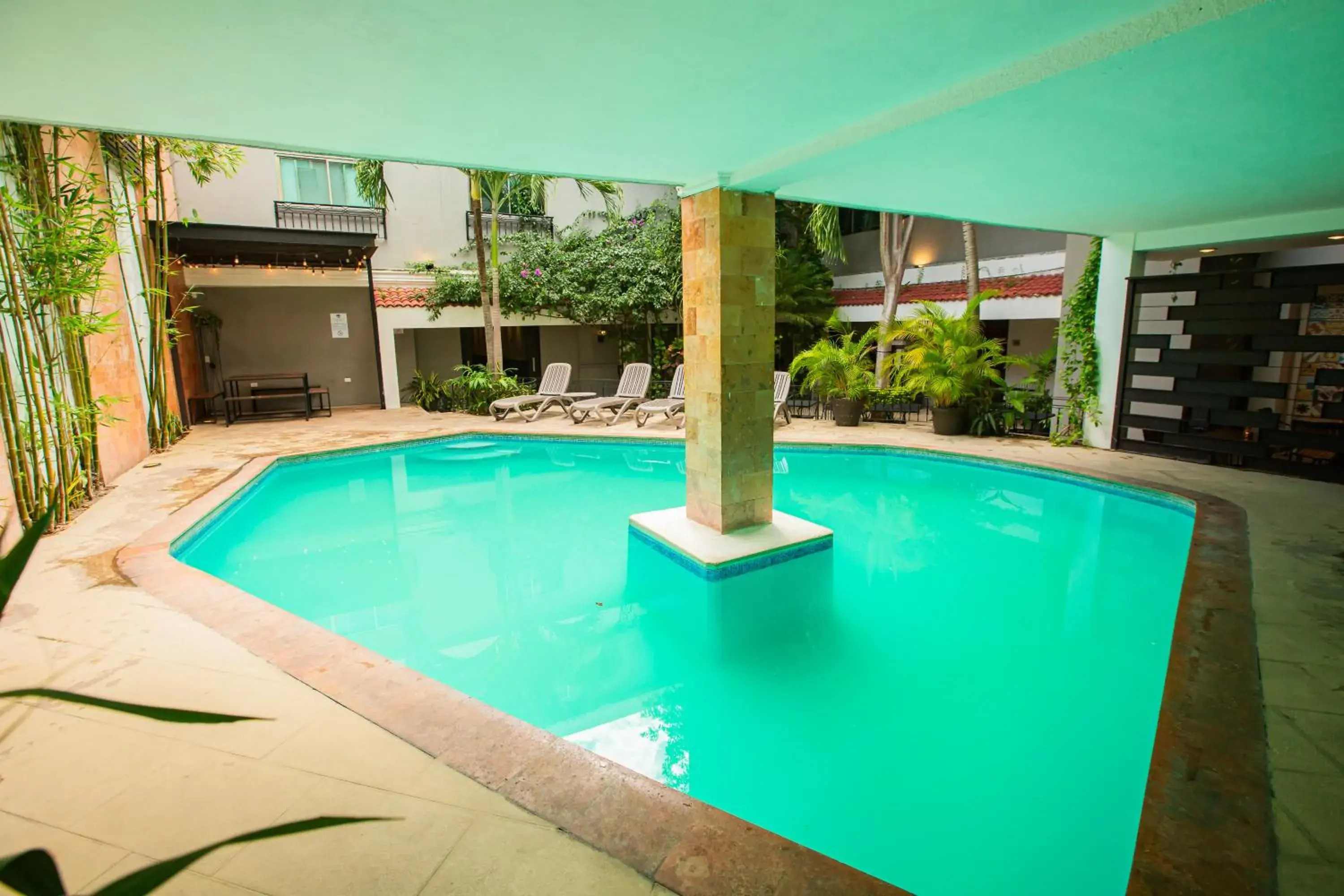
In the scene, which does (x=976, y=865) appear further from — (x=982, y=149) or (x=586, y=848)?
(x=982, y=149)

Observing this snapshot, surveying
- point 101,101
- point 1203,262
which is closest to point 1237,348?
point 1203,262

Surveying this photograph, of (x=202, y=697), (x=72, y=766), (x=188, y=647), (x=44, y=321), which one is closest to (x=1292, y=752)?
(x=202, y=697)

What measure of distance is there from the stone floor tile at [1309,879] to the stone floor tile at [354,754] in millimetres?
2869

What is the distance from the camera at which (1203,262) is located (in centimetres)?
927

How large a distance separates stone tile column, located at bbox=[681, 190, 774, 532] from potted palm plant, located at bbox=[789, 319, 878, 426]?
597cm

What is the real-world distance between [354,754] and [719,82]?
11.5ft

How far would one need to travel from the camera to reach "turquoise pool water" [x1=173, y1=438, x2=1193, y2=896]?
3035 mm

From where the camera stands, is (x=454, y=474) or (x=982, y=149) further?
(x=454, y=474)

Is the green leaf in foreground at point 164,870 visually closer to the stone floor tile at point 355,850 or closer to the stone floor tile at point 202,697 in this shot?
the stone floor tile at point 355,850

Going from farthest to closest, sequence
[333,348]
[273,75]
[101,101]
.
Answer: [333,348] → [101,101] → [273,75]

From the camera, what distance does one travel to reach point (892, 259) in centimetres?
1334

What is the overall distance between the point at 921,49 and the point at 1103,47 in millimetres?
768

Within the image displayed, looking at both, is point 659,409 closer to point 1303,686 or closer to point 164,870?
point 1303,686

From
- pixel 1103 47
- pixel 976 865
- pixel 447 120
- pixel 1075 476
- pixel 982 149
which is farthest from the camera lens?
pixel 1075 476
